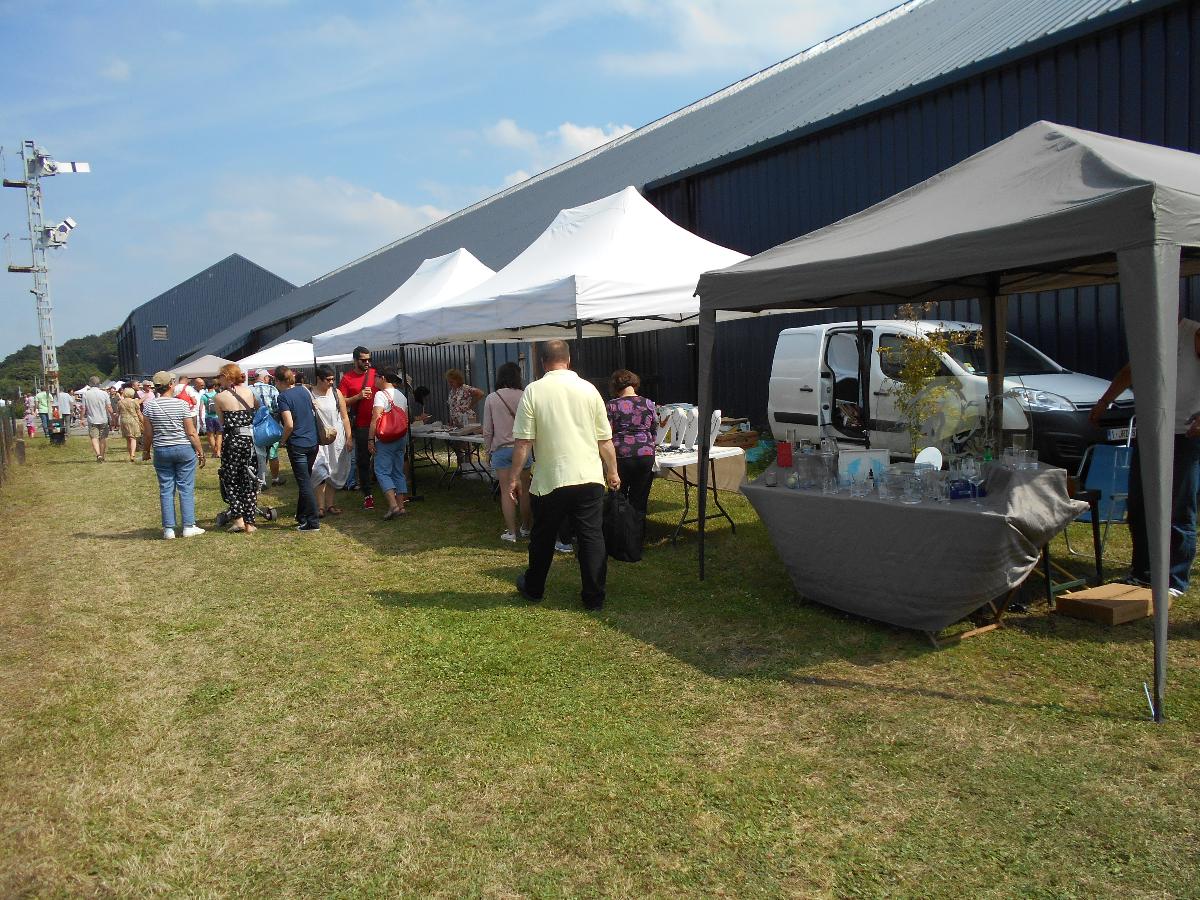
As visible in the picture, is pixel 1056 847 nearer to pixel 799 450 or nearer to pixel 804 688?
pixel 804 688

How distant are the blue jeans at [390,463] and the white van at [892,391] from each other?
4.57 metres

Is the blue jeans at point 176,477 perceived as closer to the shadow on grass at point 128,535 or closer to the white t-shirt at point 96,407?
the shadow on grass at point 128,535

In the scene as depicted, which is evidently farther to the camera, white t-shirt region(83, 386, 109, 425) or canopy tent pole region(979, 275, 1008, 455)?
white t-shirt region(83, 386, 109, 425)

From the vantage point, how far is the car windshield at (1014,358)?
870 cm

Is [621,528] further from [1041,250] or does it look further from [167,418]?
[167,418]

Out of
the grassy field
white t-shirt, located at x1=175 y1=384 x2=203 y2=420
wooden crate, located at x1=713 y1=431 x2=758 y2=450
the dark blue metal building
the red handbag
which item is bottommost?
the grassy field

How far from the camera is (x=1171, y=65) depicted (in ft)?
27.1

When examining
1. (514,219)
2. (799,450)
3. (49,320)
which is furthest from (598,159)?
(49,320)

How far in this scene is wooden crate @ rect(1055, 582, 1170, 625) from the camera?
4.70 metres

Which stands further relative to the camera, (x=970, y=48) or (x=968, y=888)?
(x=970, y=48)

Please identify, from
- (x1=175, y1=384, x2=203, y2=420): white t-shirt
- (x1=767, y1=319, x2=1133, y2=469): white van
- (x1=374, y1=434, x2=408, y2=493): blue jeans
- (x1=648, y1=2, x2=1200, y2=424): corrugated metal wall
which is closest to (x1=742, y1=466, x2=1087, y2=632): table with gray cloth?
(x1=767, y1=319, x2=1133, y2=469): white van

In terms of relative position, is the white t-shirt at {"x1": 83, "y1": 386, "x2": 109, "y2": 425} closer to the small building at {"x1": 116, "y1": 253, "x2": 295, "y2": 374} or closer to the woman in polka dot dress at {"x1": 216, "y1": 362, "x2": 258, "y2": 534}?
the woman in polka dot dress at {"x1": 216, "y1": 362, "x2": 258, "y2": 534}

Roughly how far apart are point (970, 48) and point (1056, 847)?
11.0 metres

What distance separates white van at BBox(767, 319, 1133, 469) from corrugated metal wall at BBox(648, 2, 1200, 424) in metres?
0.65
